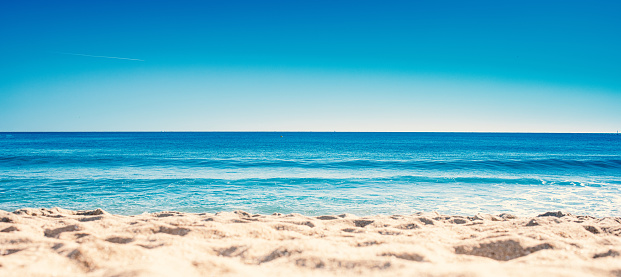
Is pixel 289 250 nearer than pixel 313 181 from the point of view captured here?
Yes

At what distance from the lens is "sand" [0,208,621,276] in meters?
3.19

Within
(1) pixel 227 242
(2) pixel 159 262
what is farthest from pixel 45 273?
(1) pixel 227 242

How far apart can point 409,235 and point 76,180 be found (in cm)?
1608

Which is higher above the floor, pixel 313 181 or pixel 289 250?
pixel 289 250

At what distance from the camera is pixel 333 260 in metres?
3.44

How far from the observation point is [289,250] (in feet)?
12.4

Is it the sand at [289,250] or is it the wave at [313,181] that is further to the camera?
the wave at [313,181]

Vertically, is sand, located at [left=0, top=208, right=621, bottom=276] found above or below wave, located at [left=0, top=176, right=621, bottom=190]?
above

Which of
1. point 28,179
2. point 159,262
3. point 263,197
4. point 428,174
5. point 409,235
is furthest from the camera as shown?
point 428,174

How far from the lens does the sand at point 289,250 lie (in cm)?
319

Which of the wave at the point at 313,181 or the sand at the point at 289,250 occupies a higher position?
the sand at the point at 289,250

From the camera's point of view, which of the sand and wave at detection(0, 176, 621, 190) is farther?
wave at detection(0, 176, 621, 190)

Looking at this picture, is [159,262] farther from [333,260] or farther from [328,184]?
[328,184]

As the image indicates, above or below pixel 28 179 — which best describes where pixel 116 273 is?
above
